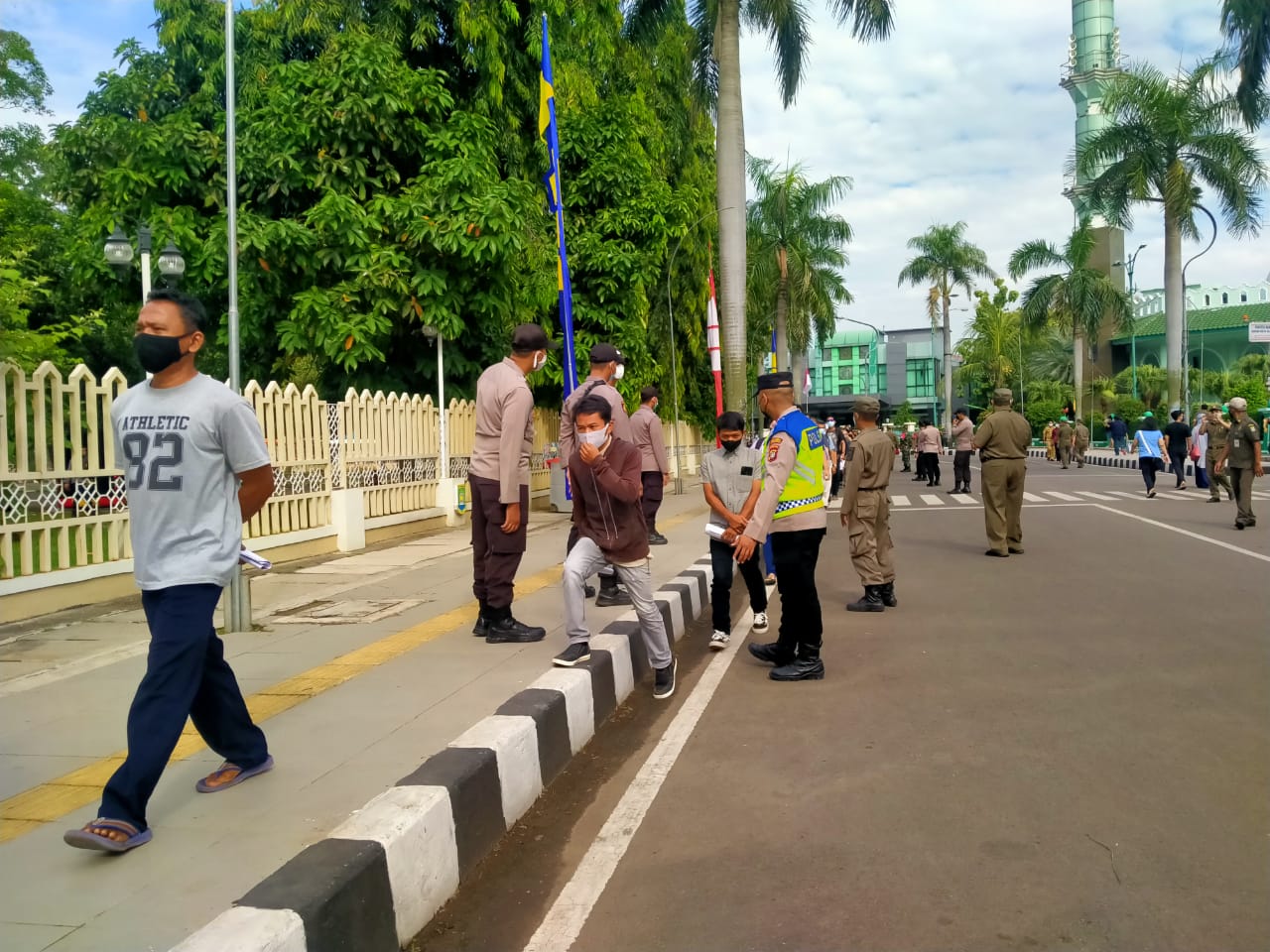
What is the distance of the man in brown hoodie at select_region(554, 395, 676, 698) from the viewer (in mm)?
5504

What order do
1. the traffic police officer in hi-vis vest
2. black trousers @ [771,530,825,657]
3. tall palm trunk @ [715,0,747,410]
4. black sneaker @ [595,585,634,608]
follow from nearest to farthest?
the traffic police officer in hi-vis vest → black trousers @ [771,530,825,657] → black sneaker @ [595,585,634,608] → tall palm trunk @ [715,0,747,410]

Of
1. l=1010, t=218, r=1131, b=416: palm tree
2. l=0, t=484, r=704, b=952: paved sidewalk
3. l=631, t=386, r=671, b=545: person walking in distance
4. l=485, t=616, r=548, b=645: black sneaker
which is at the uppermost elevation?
l=1010, t=218, r=1131, b=416: palm tree

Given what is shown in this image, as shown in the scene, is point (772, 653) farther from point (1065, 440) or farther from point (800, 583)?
point (1065, 440)

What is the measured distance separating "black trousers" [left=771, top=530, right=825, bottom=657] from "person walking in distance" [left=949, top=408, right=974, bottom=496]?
15.4m

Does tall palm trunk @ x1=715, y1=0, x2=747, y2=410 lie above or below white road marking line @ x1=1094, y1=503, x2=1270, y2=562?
above

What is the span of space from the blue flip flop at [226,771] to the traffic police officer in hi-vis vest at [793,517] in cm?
274

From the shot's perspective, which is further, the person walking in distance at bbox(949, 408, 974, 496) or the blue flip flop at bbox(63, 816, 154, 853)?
the person walking in distance at bbox(949, 408, 974, 496)

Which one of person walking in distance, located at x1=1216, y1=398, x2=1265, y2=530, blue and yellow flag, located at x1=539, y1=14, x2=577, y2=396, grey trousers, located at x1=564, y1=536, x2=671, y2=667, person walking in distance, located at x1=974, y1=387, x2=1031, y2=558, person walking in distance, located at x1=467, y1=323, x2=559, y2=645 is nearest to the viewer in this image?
grey trousers, located at x1=564, y1=536, x2=671, y2=667

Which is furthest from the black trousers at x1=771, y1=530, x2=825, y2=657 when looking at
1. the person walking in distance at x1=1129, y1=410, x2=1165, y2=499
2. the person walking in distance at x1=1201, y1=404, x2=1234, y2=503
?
the person walking in distance at x1=1129, y1=410, x2=1165, y2=499

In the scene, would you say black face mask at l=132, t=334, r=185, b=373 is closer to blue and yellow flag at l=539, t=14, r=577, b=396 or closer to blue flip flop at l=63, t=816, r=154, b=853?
blue flip flop at l=63, t=816, r=154, b=853

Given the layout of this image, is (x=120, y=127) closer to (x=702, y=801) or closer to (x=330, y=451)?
(x=330, y=451)

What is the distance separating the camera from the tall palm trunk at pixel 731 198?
18.9 m

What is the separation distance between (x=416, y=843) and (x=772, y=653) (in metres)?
3.76

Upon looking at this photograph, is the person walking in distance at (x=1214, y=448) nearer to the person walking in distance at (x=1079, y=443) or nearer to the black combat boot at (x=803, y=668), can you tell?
the black combat boot at (x=803, y=668)
